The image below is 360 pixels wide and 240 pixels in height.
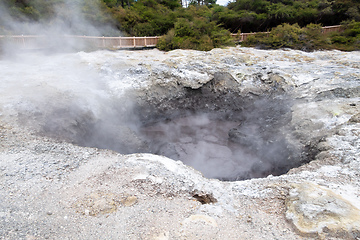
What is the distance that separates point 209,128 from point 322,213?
21.0 ft

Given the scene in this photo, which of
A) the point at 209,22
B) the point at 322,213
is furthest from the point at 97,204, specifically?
the point at 209,22

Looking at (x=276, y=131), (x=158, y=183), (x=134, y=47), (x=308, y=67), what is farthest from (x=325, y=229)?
(x=134, y=47)

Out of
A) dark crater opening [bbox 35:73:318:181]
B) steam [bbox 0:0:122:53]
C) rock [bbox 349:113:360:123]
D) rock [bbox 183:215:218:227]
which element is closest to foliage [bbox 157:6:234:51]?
steam [bbox 0:0:122:53]

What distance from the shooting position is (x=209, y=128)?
974 cm

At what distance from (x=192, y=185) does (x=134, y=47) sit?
39.1 ft

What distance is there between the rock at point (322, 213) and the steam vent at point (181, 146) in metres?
0.02

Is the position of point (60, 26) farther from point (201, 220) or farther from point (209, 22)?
point (201, 220)

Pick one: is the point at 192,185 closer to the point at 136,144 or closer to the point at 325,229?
the point at 325,229

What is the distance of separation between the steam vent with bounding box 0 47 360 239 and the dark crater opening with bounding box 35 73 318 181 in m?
0.04

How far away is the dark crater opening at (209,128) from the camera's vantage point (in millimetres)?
7047

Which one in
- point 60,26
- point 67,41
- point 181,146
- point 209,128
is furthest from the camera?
point 60,26

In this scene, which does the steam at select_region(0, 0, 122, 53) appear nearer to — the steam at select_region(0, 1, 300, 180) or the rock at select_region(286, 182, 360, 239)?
the steam at select_region(0, 1, 300, 180)

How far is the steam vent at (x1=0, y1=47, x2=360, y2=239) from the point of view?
3449 millimetres

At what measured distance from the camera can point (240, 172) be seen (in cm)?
722
